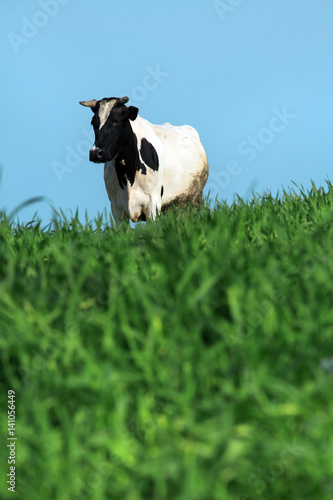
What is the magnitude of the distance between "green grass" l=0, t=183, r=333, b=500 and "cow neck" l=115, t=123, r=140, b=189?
467 centimetres

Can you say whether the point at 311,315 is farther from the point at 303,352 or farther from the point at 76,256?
the point at 76,256

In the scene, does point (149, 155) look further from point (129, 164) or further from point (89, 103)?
point (89, 103)

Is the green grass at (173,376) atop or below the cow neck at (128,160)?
below

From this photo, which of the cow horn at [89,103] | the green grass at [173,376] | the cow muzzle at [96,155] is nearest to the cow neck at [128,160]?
the cow horn at [89,103]

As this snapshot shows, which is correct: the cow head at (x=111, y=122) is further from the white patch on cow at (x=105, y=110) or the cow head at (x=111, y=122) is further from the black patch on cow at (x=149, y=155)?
the black patch on cow at (x=149, y=155)

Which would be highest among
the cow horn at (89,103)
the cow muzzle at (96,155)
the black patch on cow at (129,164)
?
the cow horn at (89,103)

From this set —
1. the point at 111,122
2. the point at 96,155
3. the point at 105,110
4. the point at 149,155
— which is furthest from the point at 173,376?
the point at 149,155

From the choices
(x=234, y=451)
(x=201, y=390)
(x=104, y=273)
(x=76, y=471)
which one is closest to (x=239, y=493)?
(x=234, y=451)

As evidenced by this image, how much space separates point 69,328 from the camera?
2648 millimetres

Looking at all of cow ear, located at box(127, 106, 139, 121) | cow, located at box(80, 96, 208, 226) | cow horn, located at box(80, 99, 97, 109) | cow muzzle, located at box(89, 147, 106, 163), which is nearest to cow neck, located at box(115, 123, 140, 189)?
cow, located at box(80, 96, 208, 226)

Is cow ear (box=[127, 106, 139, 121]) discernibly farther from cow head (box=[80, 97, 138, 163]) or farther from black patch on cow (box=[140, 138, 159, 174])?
black patch on cow (box=[140, 138, 159, 174])

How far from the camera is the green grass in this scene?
203 centimetres

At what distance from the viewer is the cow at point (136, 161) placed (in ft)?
24.3

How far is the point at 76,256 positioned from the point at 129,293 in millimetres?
935
